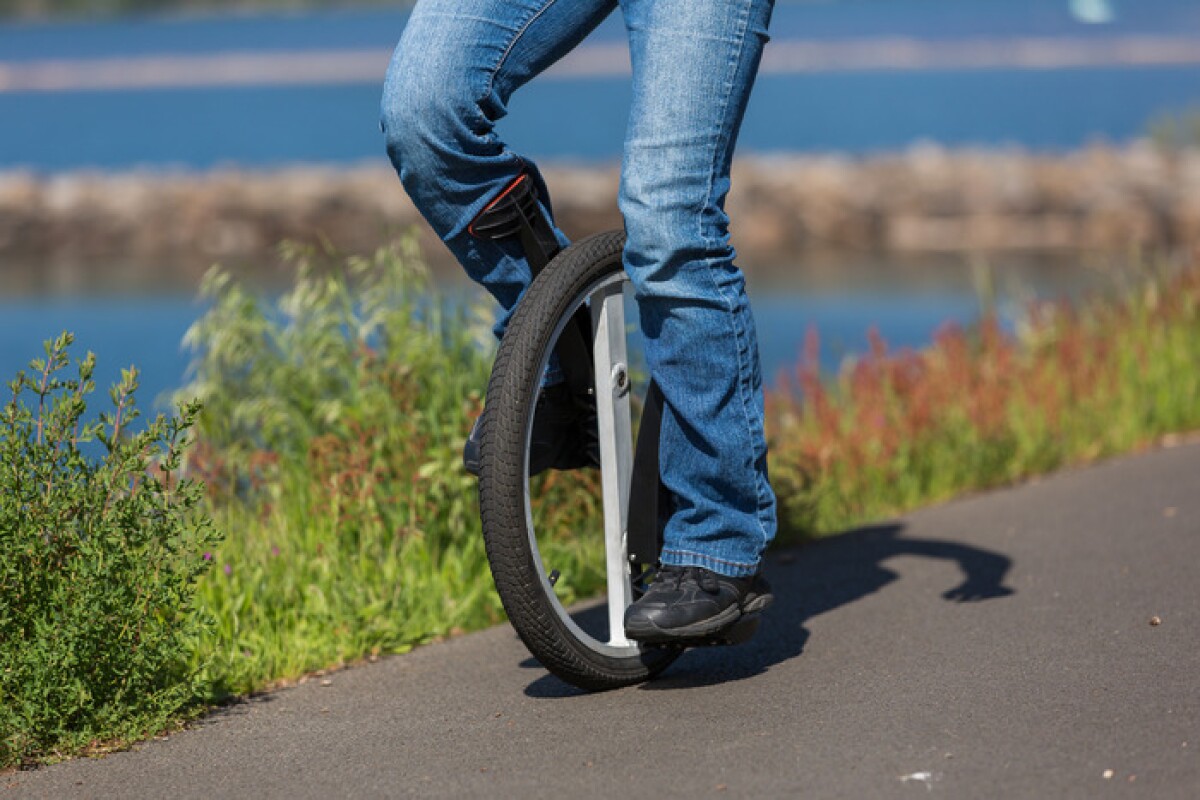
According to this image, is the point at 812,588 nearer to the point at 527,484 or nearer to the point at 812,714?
the point at 812,714

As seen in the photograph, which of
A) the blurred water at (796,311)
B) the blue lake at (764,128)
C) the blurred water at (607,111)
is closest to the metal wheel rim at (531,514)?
the blue lake at (764,128)

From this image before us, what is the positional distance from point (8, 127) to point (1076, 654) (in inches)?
1738

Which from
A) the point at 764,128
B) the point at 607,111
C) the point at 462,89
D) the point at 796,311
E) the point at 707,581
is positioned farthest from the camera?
the point at 607,111

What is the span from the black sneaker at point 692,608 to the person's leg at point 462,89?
75 centimetres

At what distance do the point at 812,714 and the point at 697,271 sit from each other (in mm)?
823

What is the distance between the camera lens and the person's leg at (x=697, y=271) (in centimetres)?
305

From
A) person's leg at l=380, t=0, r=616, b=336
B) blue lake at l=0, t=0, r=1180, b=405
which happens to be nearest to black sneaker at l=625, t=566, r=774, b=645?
person's leg at l=380, t=0, r=616, b=336

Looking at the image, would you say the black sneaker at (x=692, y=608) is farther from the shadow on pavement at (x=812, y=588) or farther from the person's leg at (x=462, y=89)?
the person's leg at (x=462, y=89)

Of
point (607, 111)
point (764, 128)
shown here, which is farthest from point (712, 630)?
point (607, 111)

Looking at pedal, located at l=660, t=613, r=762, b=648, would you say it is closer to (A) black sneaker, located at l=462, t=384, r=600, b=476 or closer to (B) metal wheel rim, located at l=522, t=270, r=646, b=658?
(B) metal wheel rim, located at l=522, t=270, r=646, b=658

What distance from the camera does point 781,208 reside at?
21.6 m

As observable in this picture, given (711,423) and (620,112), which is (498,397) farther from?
(620,112)

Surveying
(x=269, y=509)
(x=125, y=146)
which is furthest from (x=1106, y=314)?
(x=125, y=146)

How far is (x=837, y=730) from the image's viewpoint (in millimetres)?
2885
